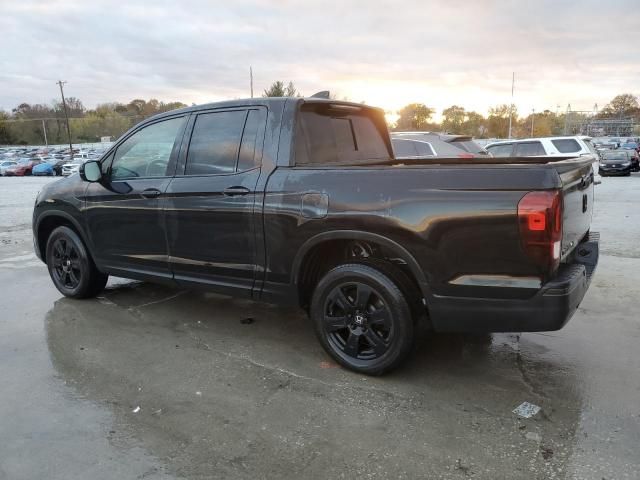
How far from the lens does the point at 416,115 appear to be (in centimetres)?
7556

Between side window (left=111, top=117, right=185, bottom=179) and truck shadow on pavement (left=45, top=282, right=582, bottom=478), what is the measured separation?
1.40 m

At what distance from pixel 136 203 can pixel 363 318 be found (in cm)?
235

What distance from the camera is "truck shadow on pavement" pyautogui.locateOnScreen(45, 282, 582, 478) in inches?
105

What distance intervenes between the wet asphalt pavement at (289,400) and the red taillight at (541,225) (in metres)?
0.99

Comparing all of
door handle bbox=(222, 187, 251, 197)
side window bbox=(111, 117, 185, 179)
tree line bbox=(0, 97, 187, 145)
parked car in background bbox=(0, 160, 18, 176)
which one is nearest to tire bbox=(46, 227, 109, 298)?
side window bbox=(111, 117, 185, 179)

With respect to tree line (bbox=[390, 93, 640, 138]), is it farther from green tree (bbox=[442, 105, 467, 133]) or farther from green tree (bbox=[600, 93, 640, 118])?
green tree (bbox=[600, 93, 640, 118])

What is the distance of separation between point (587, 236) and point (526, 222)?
159cm

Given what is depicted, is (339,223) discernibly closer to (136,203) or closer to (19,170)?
(136,203)

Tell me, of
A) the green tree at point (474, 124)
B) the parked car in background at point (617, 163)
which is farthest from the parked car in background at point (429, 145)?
the green tree at point (474, 124)

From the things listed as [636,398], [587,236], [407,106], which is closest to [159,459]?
[636,398]

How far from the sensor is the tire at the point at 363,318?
3369 millimetres

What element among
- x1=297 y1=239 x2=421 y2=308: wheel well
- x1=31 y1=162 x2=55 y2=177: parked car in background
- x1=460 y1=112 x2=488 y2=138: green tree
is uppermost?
x1=460 y1=112 x2=488 y2=138: green tree

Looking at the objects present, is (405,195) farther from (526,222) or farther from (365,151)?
(365,151)

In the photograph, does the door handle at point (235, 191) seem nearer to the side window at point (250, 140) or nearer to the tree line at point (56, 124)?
the side window at point (250, 140)
